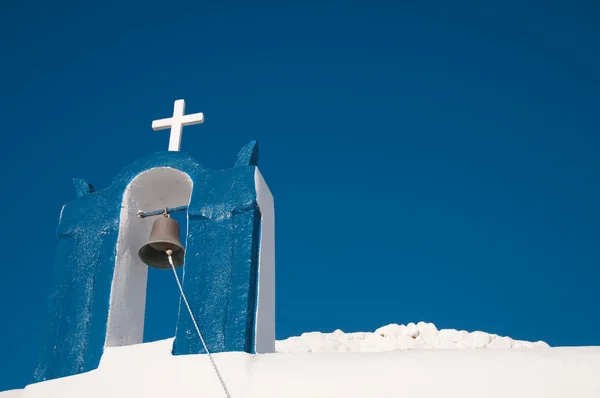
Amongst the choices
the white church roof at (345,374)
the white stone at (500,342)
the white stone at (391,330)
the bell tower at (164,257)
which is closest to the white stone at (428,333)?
the white stone at (391,330)

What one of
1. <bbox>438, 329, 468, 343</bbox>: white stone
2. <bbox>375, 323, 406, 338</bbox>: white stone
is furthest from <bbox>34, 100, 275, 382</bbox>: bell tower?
<bbox>438, 329, 468, 343</bbox>: white stone

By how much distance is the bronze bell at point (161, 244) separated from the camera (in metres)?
4.75

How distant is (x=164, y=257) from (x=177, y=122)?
0.87m

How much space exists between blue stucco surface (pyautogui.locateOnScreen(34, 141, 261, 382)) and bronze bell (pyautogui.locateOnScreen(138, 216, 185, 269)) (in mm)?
217

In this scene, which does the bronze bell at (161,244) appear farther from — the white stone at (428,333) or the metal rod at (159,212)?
the white stone at (428,333)

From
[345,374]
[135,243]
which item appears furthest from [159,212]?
[345,374]

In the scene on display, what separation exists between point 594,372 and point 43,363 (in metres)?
2.89

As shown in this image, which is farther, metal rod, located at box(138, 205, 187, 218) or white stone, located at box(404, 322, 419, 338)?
white stone, located at box(404, 322, 419, 338)

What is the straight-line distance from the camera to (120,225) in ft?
15.6

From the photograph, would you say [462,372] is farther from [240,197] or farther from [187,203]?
[187,203]

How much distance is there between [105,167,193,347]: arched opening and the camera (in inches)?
181

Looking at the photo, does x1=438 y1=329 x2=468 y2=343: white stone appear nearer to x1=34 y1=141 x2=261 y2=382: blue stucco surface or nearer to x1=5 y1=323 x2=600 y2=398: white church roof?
x1=34 y1=141 x2=261 y2=382: blue stucco surface

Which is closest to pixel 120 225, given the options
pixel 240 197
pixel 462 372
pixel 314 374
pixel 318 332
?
pixel 240 197

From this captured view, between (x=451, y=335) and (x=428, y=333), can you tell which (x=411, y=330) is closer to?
(x=428, y=333)
